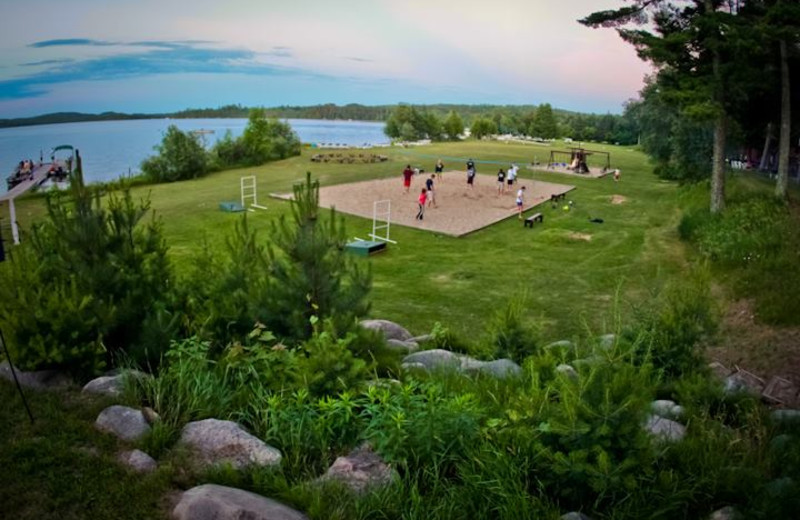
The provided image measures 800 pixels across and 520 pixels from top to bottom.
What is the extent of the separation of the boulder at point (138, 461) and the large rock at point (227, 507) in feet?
1.79

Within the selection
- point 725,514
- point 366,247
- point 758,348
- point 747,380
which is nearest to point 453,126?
point 366,247

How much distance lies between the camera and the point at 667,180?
38312 millimetres

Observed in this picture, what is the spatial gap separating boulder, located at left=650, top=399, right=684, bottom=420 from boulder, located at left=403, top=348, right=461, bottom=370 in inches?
78.9

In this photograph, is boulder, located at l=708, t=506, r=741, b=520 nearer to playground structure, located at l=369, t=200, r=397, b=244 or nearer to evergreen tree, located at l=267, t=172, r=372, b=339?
evergreen tree, located at l=267, t=172, r=372, b=339

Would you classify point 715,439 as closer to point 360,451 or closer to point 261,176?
point 360,451

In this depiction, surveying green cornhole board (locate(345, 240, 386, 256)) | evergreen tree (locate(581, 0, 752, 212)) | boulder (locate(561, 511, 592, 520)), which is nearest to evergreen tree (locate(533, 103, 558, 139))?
evergreen tree (locate(581, 0, 752, 212))

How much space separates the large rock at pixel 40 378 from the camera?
5.28 meters

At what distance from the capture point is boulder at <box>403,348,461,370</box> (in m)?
6.22

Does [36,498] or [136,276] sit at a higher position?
[136,276]

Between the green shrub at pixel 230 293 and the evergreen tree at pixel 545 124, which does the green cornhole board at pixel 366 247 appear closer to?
the green shrub at pixel 230 293

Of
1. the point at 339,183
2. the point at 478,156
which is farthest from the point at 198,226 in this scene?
the point at 478,156

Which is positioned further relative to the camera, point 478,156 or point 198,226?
point 478,156

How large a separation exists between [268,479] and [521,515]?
66.6 inches

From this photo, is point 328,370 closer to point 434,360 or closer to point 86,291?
point 434,360
